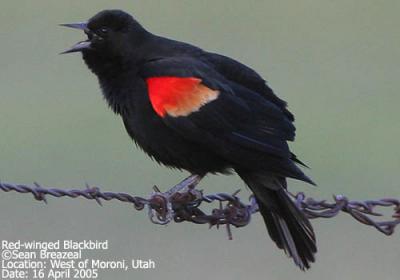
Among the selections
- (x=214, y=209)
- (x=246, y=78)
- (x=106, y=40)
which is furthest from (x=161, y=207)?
(x=106, y=40)

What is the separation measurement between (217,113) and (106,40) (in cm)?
87

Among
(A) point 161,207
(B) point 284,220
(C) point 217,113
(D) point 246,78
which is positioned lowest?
(B) point 284,220

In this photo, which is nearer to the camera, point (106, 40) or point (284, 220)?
point (284, 220)

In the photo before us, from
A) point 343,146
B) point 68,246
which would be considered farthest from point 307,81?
point 68,246

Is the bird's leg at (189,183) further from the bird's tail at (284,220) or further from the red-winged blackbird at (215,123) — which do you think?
the bird's tail at (284,220)

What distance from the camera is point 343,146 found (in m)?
10.4

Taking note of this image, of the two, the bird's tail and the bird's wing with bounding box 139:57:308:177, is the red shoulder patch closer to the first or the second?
the bird's wing with bounding box 139:57:308:177

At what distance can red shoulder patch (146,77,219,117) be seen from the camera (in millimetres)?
6203

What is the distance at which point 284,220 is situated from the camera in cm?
599

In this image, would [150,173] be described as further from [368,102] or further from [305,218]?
[305,218]

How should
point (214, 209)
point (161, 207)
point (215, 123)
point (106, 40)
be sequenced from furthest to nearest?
point (106, 40) < point (215, 123) < point (161, 207) < point (214, 209)

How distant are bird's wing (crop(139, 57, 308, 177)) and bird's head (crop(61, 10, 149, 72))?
481 mm

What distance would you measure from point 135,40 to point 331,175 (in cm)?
324

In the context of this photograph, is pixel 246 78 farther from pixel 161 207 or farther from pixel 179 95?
pixel 161 207
